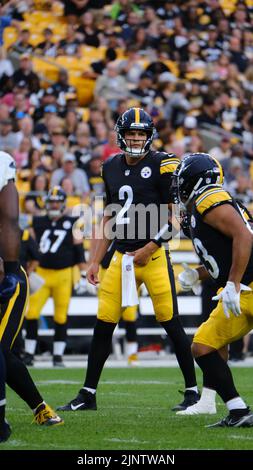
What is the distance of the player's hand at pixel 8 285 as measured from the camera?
4.83m

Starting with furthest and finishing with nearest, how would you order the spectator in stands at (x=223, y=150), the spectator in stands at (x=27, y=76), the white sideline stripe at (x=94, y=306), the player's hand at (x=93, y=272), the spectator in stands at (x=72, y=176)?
the spectator in stands at (x=27, y=76) < the spectator in stands at (x=223, y=150) < the spectator in stands at (x=72, y=176) < the white sideline stripe at (x=94, y=306) < the player's hand at (x=93, y=272)

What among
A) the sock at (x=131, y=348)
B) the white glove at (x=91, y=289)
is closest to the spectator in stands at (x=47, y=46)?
the white glove at (x=91, y=289)

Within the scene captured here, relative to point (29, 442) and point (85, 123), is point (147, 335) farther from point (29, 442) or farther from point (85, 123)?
point (29, 442)

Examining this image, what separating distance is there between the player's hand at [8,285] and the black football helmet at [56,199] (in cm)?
643

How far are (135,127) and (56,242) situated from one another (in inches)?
190

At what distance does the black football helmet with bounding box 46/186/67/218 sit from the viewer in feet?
37.0

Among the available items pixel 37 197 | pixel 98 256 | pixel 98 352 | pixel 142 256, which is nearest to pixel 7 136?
pixel 37 197

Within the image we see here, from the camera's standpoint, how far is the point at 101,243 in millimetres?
6684

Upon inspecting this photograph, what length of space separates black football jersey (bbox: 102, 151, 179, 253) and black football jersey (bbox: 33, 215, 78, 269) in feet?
15.2

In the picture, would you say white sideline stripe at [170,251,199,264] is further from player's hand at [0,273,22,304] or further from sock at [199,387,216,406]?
player's hand at [0,273,22,304]

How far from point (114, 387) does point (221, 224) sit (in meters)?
3.29

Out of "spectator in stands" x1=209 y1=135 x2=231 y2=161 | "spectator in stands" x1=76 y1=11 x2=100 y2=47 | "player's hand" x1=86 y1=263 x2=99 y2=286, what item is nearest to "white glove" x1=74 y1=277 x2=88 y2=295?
"spectator in stands" x1=209 y1=135 x2=231 y2=161

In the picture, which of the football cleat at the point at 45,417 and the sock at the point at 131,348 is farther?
the sock at the point at 131,348

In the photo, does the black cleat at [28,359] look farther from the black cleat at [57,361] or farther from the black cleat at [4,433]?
the black cleat at [4,433]
